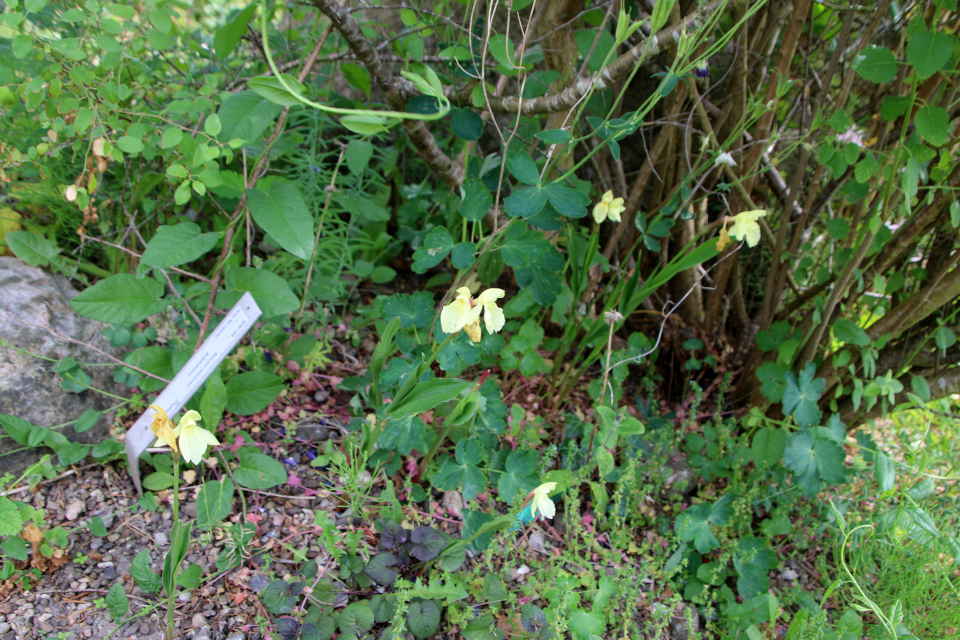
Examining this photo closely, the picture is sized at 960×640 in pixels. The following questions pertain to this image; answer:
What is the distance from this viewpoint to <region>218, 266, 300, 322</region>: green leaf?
136cm

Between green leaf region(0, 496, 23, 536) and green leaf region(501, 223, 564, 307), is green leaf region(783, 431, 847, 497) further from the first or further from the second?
green leaf region(0, 496, 23, 536)

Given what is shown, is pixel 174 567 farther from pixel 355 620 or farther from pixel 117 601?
pixel 355 620

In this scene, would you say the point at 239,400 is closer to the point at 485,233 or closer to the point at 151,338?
the point at 151,338

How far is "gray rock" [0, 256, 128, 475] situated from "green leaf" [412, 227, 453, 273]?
856mm

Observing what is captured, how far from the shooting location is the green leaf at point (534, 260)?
1.41 meters

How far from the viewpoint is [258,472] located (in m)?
1.38

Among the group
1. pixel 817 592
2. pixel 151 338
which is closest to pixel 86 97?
pixel 151 338

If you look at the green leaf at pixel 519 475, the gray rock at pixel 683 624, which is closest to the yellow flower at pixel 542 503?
the green leaf at pixel 519 475

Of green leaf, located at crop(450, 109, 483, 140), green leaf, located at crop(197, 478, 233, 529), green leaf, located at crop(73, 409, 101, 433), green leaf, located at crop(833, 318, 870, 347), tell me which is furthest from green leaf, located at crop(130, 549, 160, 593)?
green leaf, located at crop(833, 318, 870, 347)

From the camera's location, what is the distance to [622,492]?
1644 millimetres

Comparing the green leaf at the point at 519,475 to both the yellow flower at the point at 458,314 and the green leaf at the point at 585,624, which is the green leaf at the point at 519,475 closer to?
the green leaf at the point at 585,624

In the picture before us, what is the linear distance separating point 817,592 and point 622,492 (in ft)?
2.01

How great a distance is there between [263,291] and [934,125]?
165cm

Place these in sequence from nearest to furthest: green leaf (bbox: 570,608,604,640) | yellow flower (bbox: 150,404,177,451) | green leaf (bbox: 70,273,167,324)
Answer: yellow flower (bbox: 150,404,177,451), green leaf (bbox: 570,608,604,640), green leaf (bbox: 70,273,167,324)
